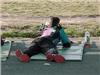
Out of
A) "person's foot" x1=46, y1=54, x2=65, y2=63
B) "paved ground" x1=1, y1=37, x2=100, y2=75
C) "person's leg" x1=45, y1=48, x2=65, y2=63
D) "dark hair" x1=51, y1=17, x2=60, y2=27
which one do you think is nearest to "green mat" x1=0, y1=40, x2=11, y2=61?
"paved ground" x1=1, y1=37, x2=100, y2=75

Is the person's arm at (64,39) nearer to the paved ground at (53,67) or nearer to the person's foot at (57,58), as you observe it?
the paved ground at (53,67)

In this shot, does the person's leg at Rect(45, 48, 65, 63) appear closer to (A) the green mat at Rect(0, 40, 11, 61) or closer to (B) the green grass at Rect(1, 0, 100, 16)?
(A) the green mat at Rect(0, 40, 11, 61)

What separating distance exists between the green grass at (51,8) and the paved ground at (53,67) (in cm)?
644

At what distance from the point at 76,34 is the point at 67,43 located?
223 cm

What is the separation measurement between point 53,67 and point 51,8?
325 inches

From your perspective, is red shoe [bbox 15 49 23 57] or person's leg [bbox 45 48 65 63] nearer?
person's leg [bbox 45 48 65 63]

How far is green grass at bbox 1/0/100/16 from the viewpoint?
59.4ft

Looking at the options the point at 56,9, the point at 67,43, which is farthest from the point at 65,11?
the point at 67,43

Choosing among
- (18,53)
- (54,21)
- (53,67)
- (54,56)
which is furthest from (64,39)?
(53,67)

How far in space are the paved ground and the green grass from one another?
6.44m

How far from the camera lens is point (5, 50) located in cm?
1220

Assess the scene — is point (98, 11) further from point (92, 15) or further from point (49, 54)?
point (49, 54)

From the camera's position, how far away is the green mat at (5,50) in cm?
1160

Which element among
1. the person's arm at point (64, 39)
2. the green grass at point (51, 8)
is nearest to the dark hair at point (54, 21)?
the person's arm at point (64, 39)
